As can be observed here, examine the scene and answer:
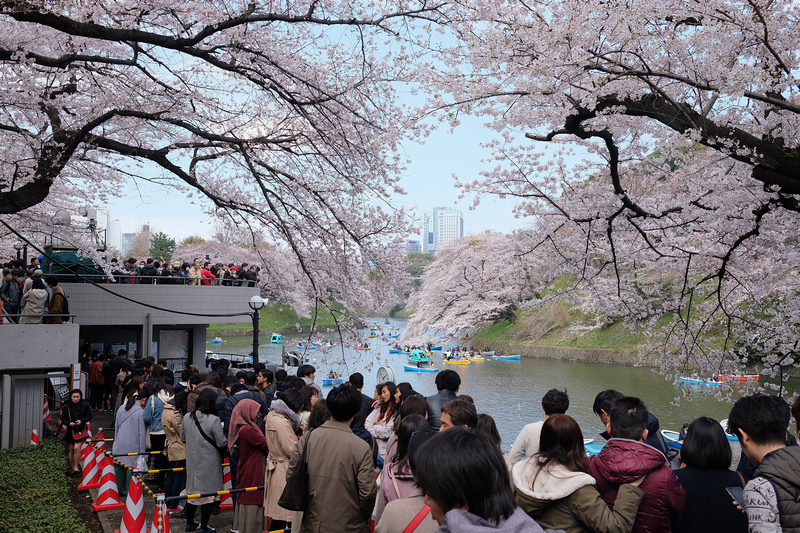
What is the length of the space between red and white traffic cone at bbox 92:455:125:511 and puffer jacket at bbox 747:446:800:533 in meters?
6.32

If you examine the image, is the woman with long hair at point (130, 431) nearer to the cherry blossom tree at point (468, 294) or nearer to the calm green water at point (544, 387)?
the calm green water at point (544, 387)

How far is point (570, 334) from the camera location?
29.5 meters

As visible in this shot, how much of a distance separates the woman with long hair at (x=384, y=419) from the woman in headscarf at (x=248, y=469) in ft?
3.37

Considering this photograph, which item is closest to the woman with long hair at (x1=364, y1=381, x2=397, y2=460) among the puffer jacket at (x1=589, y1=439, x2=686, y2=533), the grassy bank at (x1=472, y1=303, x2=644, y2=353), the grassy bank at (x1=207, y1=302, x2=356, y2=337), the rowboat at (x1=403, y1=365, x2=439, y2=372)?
the puffer jacket at (x1=589, y1=439, x2=686, y2=533)

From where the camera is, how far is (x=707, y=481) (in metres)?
2.65

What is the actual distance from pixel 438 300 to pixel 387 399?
2375cm

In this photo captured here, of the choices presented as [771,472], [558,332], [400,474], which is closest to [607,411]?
[771,472]

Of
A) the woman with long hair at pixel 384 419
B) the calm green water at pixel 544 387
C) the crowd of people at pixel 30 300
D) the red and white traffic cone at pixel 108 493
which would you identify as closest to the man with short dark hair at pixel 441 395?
the woman with long hair at pixel 384 419

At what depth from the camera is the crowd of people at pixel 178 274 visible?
14.4 meters

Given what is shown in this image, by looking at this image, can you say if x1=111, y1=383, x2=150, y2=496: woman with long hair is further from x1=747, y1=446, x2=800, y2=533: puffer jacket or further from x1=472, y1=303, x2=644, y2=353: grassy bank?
x1=472, y1=303, x2=644, y2=353: grassy bank

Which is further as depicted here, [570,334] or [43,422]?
[570,334]

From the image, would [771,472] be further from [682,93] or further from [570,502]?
[682,93]

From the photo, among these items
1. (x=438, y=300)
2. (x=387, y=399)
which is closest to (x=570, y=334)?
(x=438, y=300)

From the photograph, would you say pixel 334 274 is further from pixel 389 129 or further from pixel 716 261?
pixel 716 261
